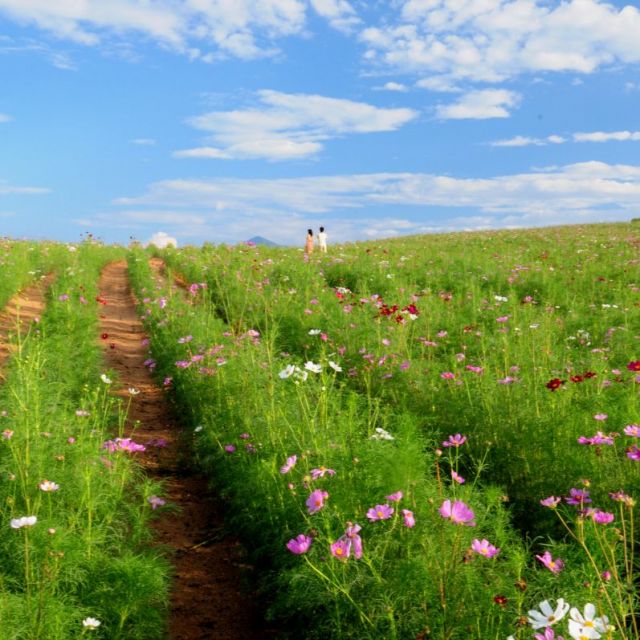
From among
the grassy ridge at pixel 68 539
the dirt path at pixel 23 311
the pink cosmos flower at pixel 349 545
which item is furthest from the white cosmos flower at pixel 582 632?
the dirt path at pixel 23 311

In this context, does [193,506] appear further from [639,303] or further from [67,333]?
[639,303]

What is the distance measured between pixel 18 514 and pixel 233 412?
2.05 metres

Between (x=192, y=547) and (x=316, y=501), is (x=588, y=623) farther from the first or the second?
(x=192, y=547)

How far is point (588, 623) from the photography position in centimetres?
180

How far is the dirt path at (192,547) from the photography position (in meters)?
3.42

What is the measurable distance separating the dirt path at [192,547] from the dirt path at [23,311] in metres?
2.31

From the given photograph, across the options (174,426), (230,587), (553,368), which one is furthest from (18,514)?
(553,368)

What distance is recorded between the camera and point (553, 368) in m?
6.20

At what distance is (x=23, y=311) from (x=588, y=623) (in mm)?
11204

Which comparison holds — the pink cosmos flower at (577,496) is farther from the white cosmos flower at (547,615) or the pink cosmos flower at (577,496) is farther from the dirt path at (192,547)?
the dirt path at (192,547)

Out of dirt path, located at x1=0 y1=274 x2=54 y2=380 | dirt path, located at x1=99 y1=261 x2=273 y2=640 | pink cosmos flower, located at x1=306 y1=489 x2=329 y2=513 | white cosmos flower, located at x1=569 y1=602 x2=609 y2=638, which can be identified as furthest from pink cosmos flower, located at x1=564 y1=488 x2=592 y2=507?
dirt path, located at x1=0 y1=274 x2=54 y2=380

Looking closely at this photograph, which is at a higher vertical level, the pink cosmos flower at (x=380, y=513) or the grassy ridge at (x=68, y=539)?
the pink cosmos flower at (x=380, y=513)

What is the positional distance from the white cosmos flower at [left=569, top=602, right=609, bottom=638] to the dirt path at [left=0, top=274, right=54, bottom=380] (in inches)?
285

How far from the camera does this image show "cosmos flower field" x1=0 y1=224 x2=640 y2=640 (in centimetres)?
269
